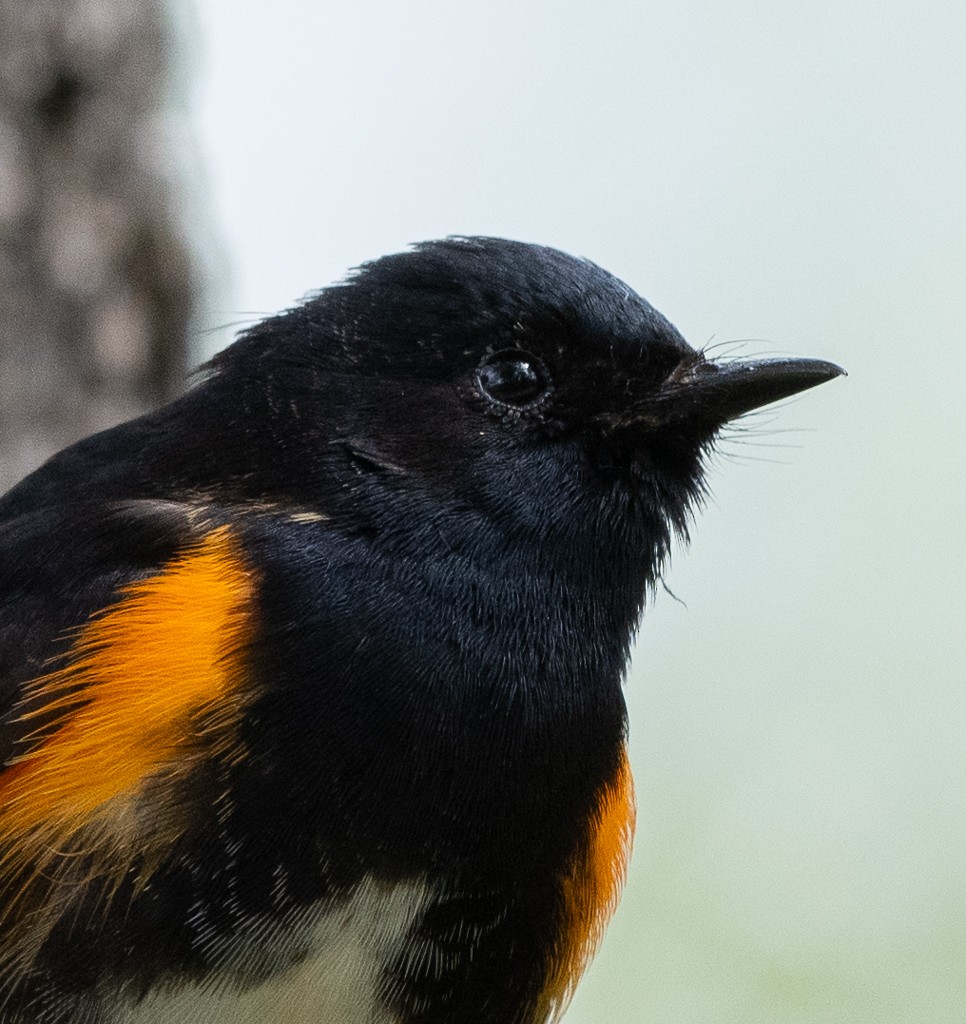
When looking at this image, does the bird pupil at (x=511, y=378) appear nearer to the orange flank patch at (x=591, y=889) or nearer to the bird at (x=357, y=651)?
the bird at (x=357, y=651)

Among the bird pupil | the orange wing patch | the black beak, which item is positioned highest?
the bird pupil

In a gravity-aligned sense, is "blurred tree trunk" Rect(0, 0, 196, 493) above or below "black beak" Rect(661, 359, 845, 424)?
above

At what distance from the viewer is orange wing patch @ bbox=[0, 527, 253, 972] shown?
9.13 ft

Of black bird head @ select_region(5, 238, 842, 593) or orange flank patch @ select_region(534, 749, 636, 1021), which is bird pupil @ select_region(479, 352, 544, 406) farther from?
orange flank patch @ select_region(534, 749, 636, 1021)

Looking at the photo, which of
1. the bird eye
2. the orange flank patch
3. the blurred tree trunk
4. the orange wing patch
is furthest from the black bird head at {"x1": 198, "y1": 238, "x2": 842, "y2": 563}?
the blurred tree trunk

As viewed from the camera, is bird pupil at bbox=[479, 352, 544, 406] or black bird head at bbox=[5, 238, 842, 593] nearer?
black bird head at bbox=[5, 238, 842, 593]

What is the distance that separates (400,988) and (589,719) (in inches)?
26.2

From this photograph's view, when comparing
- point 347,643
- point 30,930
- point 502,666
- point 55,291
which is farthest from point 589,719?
point 55,291

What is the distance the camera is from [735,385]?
3.48 meters

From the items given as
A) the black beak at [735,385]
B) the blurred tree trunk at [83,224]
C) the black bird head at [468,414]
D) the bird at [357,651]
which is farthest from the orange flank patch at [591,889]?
the blurred tree trunk at [83,224]

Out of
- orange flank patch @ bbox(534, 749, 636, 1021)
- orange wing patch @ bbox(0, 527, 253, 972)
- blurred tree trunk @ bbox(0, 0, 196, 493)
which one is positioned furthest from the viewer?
blurred tree trunk @ bbox(0, 0, 196, 493)

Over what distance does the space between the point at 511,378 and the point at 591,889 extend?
1121mm

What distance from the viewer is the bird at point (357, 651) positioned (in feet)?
9.18

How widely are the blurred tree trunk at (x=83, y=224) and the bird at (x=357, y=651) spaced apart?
4.13ft
